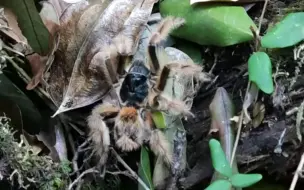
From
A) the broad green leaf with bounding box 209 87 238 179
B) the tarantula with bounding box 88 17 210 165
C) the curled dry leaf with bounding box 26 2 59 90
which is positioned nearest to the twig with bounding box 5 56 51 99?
the curled dry leaf with bounding box 26 2 59 90

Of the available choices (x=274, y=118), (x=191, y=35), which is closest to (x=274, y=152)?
(x=274, y=118)

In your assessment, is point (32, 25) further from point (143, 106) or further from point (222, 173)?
point (222, 173)

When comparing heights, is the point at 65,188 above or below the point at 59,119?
below

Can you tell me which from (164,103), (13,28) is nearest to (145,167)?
(164,103)

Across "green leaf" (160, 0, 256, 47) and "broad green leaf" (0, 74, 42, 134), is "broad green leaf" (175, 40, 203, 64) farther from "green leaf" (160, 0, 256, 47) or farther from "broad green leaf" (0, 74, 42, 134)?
"broad green leaf" (0, 74, 42, 134)

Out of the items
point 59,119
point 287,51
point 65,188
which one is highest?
point 287,51

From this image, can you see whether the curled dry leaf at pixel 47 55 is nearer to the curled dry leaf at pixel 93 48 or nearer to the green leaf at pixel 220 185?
the curled dry leaf at pixel 93 48

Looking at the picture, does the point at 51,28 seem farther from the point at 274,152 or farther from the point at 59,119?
the point at 274,152
